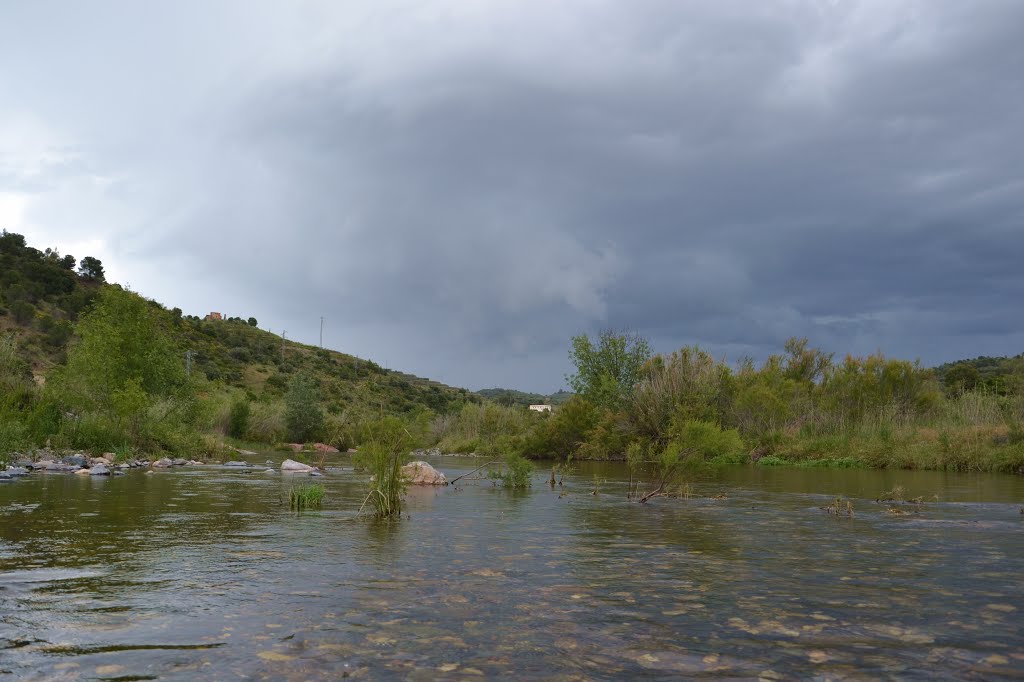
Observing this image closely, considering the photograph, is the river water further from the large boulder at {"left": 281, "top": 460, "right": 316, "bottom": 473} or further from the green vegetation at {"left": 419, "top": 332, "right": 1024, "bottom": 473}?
the large boulder at {"left": 281, "top": 460, "right": 316, "bottom": 473}

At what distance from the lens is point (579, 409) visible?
153ft

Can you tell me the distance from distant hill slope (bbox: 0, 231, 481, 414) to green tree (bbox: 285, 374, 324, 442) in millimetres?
2766

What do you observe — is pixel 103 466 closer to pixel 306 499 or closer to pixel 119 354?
pixel 306 499

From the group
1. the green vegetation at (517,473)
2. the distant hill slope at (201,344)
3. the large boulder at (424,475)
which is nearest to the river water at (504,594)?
the green vegetation at (517,473)

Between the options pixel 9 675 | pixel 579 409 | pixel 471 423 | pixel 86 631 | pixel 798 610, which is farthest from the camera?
pixel 471 423

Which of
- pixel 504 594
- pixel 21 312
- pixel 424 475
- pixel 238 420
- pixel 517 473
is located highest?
pixel 21 312

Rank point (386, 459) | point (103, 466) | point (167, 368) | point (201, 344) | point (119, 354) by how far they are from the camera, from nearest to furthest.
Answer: point (386, 459) < point (103, 466) < point (119, 354) < point (167, 368) < point (201, 344)

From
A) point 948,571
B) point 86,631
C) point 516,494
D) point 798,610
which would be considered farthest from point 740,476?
point 86,631

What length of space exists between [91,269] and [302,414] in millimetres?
42557

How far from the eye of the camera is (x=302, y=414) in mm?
57406

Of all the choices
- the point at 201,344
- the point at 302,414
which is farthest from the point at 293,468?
the point at 201,344

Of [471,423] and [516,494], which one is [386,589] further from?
[471,423]

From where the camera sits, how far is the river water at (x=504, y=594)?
15.6 feet

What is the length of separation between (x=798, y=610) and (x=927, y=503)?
10.6 m
